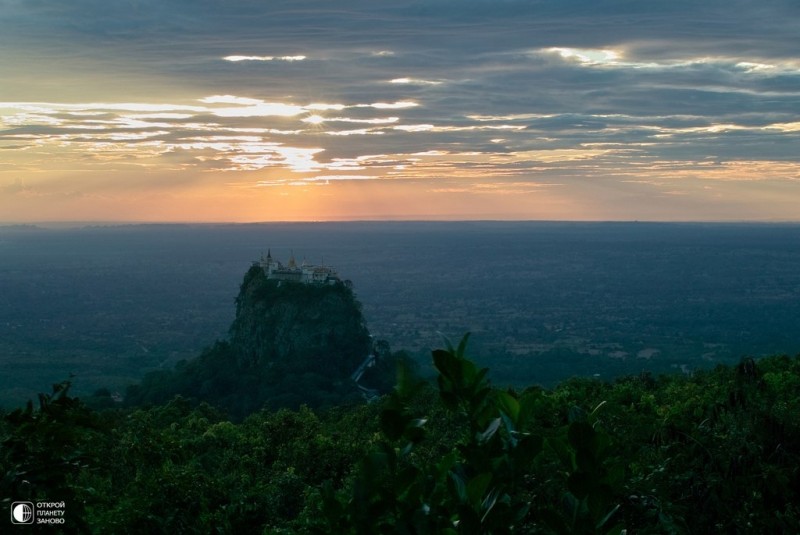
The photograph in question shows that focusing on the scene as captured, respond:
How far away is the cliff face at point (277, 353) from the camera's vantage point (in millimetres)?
52656

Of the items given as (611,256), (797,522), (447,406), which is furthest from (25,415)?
(611,256)

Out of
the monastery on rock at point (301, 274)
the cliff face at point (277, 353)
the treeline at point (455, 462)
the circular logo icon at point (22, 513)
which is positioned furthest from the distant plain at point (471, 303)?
the circular logo icon at point (22, 513)

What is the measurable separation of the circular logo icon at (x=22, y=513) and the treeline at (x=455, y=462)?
0.23 ft

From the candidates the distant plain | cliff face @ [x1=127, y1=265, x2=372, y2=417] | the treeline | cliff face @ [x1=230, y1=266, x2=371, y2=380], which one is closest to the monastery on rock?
cliff face @ [x1=127, y1=265, x2=372, y2=417]

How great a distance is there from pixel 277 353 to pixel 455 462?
58.6m

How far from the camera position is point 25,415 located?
4793mm

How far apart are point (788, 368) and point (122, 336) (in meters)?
78.0

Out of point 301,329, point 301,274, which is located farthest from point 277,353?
point 301,274

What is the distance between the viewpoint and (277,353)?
61.2 m

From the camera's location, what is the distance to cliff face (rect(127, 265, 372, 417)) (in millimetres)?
52656

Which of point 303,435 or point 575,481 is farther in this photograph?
point 303,435

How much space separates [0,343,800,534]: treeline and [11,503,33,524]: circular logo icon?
0.07m

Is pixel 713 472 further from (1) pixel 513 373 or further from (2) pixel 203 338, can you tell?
(2) pixel 203 338

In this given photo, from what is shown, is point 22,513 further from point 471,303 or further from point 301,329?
point 471,303
